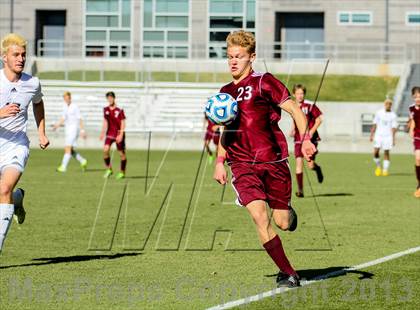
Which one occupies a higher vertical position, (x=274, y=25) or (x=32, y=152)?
(x=274, y=25)

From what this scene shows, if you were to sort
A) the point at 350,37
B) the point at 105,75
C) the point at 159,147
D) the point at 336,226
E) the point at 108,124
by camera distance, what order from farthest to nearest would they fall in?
the point at 350,37
the point at 105,75
the point at 159,147
the point at 108,124
the point at 336,226

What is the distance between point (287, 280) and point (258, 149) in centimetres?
119

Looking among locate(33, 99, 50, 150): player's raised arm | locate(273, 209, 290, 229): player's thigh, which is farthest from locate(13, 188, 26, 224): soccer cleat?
locate(273, 209, 290, 229): player's thigh

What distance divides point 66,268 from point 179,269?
112cm

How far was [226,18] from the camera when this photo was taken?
65938mm

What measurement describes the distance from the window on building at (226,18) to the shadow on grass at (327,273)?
54.9 metres

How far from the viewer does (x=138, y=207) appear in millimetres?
18250

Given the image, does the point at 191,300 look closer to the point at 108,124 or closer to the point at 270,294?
the point at 270,294

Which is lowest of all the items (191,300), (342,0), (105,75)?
(191,300)

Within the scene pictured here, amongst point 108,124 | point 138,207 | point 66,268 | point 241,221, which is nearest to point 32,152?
point 108,124

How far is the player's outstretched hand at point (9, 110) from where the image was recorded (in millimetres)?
10070

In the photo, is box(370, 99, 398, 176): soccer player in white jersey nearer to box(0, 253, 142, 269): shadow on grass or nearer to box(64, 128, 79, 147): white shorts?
box(64, 128, 79, 147): white shorts

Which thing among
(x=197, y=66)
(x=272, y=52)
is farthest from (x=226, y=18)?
(x=197, y=66)

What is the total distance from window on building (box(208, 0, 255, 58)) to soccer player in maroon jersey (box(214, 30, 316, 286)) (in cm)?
5564
